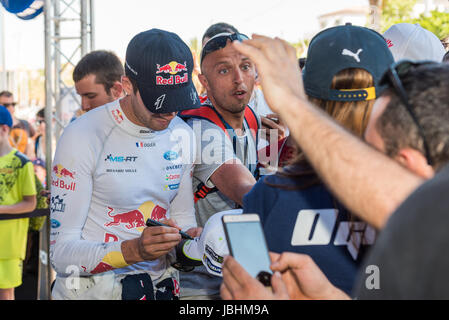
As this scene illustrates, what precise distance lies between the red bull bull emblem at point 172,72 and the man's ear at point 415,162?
5.21 ft

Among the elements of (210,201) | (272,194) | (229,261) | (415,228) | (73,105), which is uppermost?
(415,228)

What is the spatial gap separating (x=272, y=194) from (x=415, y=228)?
83 cm

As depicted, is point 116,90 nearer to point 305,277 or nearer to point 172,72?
point 172,72

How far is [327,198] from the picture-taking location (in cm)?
165

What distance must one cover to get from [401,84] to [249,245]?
1.92 feet

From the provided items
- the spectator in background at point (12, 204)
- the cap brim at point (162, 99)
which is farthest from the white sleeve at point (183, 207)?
the spectator in background at point (12, 204)

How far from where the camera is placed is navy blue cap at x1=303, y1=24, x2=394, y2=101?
170 centimetres

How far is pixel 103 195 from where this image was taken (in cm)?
256

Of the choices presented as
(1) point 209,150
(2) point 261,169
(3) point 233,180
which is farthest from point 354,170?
(2) point 261,169

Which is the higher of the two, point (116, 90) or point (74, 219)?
point (116, 90)

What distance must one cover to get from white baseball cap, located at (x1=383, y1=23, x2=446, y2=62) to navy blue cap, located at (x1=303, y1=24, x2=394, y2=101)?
128cm

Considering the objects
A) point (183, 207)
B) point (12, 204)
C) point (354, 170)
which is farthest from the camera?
point (12, 204)

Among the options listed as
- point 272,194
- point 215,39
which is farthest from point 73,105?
point 272,194

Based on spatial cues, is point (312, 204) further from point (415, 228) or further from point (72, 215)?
point (72, 215)
